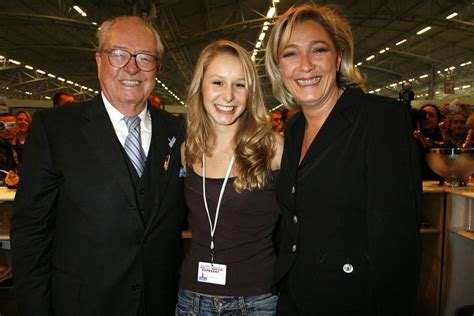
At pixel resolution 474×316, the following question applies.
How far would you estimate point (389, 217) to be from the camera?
1333mm

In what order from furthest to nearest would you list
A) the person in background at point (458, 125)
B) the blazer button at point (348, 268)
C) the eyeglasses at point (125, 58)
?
the person in background at point (458, 125)
the eyeglasses at point (125, 58)
the blazer button at point (348, 268)

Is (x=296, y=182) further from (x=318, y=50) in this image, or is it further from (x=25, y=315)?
(x=25, y=315)

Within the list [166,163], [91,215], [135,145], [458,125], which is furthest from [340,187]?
[458,125]

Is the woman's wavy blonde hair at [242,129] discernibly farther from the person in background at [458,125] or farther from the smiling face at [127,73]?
the person in background at [458,125]

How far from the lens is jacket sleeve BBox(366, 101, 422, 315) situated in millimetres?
1325

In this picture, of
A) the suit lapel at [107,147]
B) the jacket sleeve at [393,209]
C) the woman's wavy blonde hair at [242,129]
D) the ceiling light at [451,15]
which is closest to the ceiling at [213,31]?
the ceiling light at [451,15]

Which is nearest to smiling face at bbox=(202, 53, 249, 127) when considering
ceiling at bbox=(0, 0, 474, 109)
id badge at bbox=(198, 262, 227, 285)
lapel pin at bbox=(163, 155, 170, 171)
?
lapel pin at bbox=(163, 155, 170, 171)

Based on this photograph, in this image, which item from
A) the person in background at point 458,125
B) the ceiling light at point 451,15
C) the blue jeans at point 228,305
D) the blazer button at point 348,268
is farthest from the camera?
the ceiling light at point 451,15

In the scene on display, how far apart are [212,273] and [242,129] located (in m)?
0.83

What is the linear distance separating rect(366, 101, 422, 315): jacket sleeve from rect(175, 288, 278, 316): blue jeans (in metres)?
0.57

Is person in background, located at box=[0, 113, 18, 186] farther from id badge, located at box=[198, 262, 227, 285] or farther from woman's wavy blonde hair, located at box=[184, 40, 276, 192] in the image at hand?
id badge, located at box=[198, 262, 227, 285]

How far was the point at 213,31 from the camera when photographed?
1223 cm

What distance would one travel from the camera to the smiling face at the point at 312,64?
165cm

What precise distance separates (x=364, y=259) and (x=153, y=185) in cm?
100
